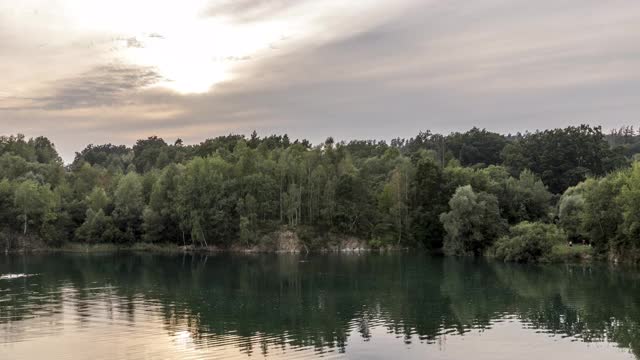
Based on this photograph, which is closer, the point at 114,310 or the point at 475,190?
the point at 114,310

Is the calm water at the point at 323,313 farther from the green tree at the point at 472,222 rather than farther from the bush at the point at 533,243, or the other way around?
the green tree at the point at 472,222

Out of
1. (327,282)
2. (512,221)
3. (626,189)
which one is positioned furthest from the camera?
(512,221)

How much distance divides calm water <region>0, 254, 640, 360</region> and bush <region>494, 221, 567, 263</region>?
5.32 m

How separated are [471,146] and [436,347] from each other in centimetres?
15597

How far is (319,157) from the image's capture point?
421 ft

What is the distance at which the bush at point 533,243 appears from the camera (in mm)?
86688

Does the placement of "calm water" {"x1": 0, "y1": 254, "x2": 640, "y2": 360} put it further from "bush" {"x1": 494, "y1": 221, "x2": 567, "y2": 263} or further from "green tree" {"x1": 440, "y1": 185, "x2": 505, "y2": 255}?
"green tree" {"x1": 440, "y1": 185, "x2": 505, "y2": 255}

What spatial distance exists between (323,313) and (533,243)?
4812cm

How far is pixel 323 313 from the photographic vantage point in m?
49.2

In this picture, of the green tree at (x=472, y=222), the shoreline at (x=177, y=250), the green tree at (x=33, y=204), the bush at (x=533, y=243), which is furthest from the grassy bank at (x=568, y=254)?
the green tree at (x=33, y=204)

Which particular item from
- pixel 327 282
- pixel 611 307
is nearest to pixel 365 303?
pixel 327 282

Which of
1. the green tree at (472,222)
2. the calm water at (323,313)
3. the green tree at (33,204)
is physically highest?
the green tree at (33,204)

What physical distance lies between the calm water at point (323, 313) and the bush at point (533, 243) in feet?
17.4

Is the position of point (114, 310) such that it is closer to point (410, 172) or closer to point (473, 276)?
point (473, 276)
